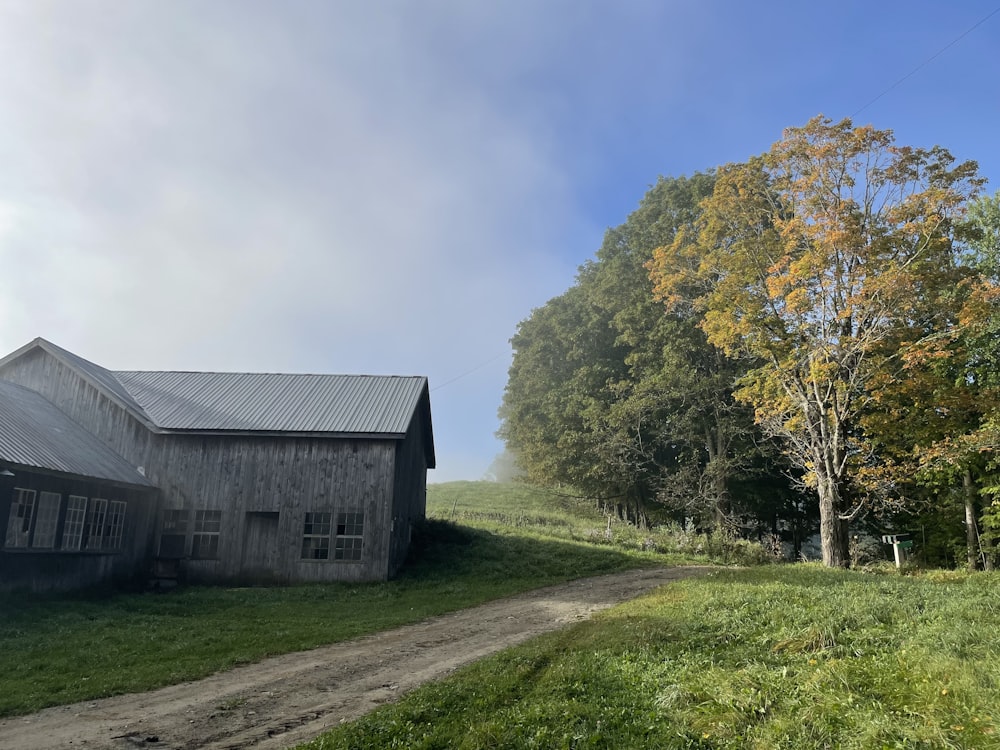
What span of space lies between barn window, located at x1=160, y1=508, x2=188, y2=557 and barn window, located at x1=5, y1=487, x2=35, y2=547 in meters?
5.89

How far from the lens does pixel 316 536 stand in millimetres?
22453

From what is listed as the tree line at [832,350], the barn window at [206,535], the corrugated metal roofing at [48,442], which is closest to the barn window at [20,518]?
the corrugated metal roofing at [48,442]

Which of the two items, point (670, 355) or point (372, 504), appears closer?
point (372, 504)

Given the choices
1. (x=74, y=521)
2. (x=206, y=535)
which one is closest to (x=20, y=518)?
(x=74, y=521)

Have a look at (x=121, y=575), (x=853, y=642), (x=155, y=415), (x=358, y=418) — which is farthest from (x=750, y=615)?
(x=155, y=415)

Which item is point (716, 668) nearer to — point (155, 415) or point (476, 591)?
point (476, 591)

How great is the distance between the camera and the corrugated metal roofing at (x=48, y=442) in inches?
672

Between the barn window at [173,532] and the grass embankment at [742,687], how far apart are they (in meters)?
16.3

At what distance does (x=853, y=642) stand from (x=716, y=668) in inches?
85.4

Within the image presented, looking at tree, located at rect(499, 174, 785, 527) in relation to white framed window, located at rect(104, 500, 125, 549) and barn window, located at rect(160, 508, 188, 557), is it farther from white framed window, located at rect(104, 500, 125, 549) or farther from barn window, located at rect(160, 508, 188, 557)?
white framed window, located at rect(104, 500, 125, 549)

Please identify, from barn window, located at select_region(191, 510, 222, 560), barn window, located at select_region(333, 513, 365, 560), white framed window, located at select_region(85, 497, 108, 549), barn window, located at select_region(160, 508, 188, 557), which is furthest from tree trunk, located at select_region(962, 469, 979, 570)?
white framed window, located at select_region(85, 497, 108, 549)

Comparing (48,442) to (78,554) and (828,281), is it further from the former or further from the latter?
(828,281)

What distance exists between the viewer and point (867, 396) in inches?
850

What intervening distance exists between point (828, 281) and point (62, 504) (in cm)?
2483
